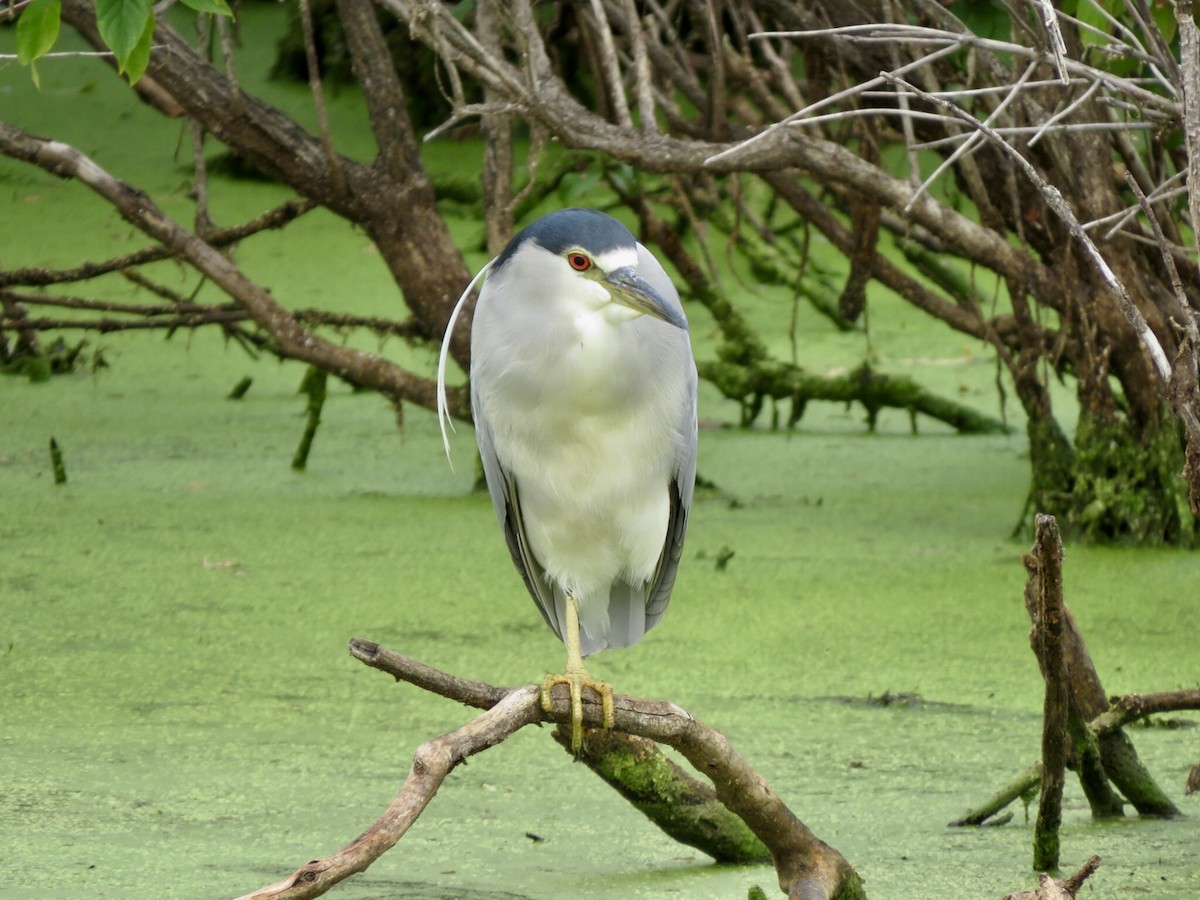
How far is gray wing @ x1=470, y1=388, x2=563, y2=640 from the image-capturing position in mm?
1900

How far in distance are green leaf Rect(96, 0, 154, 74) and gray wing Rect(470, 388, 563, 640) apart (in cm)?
53

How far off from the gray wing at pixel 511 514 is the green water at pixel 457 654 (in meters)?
0.28

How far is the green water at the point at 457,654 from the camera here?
1.90 meters

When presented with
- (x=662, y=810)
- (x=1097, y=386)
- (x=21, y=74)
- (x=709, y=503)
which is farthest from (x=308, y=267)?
(x=662, y=810)

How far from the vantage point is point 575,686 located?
1641 mm

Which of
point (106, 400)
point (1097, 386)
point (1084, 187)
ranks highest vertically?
point (1084, 187)

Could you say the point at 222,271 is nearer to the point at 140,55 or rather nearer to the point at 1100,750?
the point at 140,55

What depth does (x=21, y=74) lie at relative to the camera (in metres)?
6.97

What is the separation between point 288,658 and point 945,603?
124 cm

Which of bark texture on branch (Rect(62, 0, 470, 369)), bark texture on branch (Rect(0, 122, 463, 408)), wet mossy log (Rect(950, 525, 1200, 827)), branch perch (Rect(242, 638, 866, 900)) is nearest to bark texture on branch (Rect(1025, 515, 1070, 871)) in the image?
wet mossy log (Rect(950, 525, 1200, 827))

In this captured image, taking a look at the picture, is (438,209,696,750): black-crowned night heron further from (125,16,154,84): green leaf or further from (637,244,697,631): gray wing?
(125,16,154,84): green leaf

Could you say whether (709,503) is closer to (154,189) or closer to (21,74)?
(154,189)

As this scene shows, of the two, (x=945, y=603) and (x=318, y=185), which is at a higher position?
(x=318, y=185)

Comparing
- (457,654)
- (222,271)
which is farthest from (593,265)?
(222,271)
